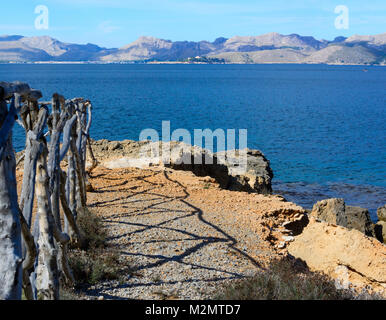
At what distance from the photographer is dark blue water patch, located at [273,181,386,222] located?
21.9m

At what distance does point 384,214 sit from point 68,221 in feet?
49.6

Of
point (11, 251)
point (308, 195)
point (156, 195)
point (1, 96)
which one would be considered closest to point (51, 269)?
point (11, 251)

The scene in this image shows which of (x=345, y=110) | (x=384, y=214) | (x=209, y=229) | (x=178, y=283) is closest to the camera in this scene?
(x=178, y=283)

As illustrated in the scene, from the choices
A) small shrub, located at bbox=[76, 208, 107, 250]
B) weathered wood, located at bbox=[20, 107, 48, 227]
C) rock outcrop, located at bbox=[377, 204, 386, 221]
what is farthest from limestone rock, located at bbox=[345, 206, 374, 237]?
weathered wood, located at bbox=[20, 107, 48, 227]

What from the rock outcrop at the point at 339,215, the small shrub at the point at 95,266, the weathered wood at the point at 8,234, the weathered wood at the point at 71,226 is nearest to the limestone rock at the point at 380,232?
the rock outcrop at the point at 339,215

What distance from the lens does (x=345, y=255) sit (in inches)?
348

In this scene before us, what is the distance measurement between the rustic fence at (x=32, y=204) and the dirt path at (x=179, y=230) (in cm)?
95

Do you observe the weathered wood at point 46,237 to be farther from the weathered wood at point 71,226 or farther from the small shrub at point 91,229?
the small shrub at point 91,229

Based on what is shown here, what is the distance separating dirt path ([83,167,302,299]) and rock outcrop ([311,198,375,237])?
206cm

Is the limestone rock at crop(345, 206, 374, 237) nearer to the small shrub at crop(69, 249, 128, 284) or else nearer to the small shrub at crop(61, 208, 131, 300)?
the small shrub at crop(61, 208, 131, 300)

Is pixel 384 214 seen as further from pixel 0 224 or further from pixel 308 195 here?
pixel 0 224

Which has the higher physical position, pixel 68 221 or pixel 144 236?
pixel 68 221

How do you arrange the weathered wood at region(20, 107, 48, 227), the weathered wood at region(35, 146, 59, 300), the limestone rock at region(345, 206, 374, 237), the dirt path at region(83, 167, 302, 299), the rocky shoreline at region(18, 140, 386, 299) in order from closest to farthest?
the weathered wood at region(20, 107, 48, 227), the weathered wood at region(35, 146, 59, 300), the dirt path at region(83, 167, 302, 299), the rocky shoreline at region(18, 140, 386, 299), the limestone rock at region(345, 206, 374, 237)

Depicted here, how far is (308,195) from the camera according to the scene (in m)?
23.1
